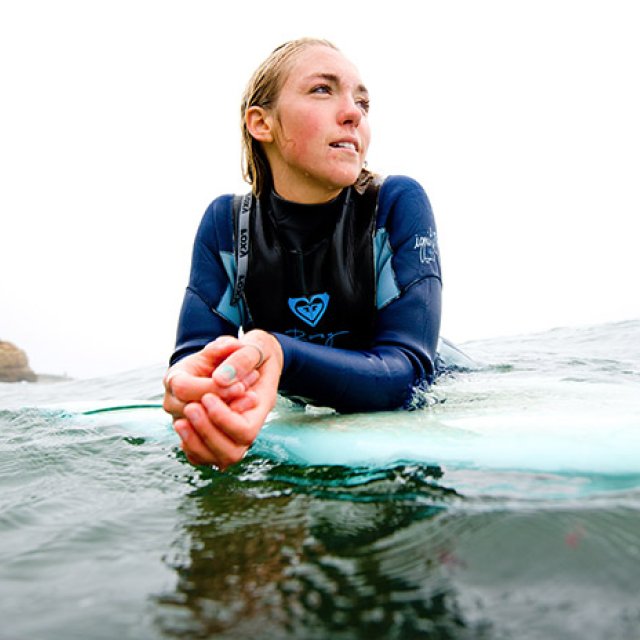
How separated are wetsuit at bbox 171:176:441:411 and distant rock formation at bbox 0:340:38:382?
11171 millimetres

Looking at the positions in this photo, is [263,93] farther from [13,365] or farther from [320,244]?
[13,365]

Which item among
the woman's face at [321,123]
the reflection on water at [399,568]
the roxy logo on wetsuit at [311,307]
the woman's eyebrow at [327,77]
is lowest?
the reflection on water at [399,568]

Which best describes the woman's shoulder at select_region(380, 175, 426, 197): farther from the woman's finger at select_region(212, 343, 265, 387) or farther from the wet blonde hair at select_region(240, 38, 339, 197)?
the woman's finger at select_region(212, 343, 265, 387)

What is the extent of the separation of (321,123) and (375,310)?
26.1 inches

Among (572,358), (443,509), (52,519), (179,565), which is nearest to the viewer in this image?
(179,565)

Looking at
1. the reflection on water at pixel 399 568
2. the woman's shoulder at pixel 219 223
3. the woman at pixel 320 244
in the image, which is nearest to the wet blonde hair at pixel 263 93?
the woman at pixel 320 244

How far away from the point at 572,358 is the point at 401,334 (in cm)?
340

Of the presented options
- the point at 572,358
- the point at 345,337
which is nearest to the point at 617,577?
the point at 345,337

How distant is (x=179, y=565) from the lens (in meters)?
1.15

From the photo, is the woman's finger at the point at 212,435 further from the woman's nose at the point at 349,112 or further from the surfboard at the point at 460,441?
the woman's nose at the point at 349,112

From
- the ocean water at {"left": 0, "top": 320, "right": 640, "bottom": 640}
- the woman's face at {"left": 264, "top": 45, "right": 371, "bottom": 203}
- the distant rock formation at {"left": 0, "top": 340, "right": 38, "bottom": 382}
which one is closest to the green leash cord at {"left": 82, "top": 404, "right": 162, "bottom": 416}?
the ocean water at {"left": 0, "top": 320, "right": 640, "bottom": 640}

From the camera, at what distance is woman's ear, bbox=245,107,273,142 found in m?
2.32

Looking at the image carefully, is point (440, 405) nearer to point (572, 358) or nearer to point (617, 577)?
point (617, 577)

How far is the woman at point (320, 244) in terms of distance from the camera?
214cm
